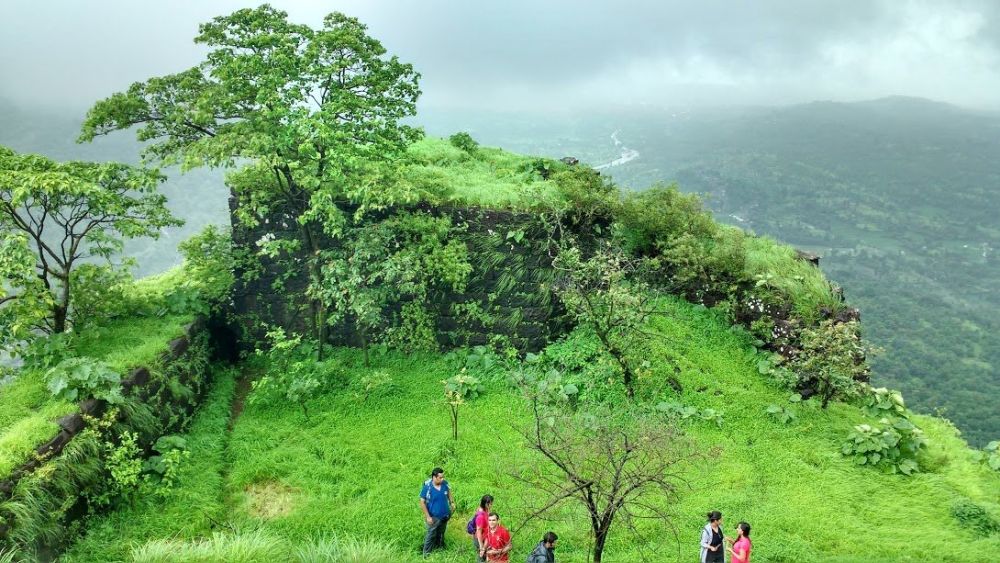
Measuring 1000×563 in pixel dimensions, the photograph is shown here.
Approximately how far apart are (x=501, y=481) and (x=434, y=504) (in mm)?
1782

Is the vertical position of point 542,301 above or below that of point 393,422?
above

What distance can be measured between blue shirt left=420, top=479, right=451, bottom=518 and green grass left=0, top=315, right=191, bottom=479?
4.87 metres

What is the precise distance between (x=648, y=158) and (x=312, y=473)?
164658 millimetres

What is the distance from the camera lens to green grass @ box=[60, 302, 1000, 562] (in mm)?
7879

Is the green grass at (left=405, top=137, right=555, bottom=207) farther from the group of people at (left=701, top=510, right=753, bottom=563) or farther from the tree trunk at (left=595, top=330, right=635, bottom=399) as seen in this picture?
the group of people at (left=701, top=510, right=753, bottom=563)

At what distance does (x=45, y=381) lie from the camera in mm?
8523

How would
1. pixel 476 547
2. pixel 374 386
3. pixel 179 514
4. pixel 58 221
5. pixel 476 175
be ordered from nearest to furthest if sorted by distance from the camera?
1. pixel 476 547
2. pixel 179 514
3. pixel 58 221
4. pixel 374 386
5. pixel 476 175

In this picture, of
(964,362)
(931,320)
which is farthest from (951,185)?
(964,362)

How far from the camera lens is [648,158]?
16325cm

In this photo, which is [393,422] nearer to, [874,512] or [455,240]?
[455,240]

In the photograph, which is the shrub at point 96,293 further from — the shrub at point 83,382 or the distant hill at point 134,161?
the distant hill at point 134,161

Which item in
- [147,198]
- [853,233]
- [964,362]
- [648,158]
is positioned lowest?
[964,362]

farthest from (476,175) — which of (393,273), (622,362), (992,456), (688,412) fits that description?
(992,456)

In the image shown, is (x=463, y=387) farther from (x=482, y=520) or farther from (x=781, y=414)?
(x=781, y=414)
